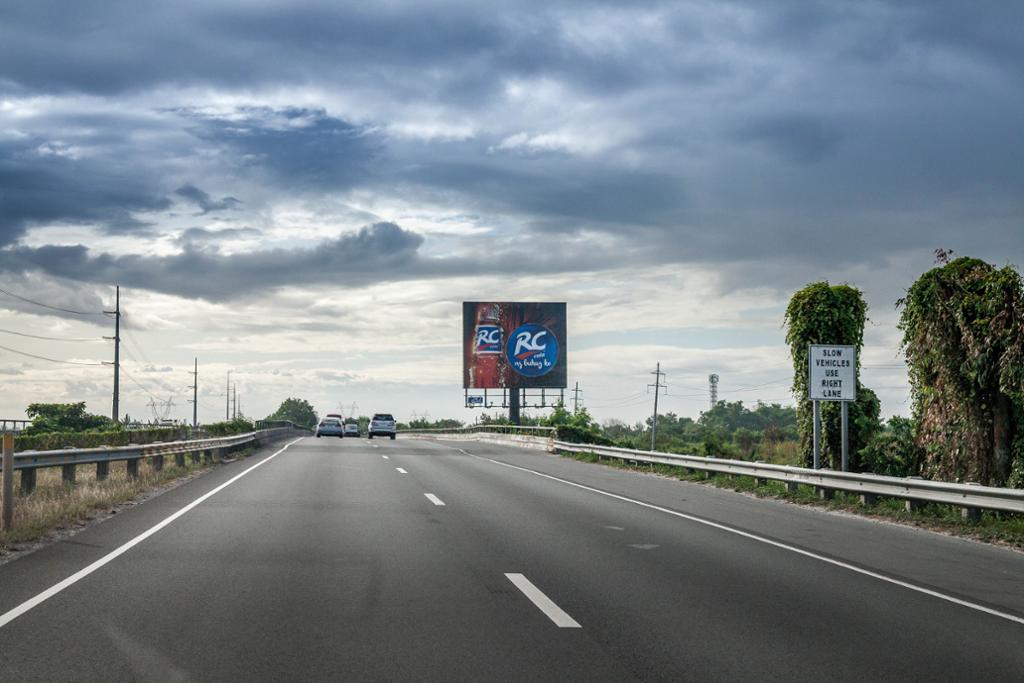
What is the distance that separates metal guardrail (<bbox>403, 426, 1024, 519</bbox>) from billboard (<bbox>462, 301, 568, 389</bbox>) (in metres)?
45.1

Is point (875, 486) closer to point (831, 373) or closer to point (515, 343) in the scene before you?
point (831, 373)

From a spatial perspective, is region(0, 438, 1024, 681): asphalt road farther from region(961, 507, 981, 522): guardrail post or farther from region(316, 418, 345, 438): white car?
region(316, 418, 345, 438): white car

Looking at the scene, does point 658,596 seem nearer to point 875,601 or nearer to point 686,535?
A: point 875,601

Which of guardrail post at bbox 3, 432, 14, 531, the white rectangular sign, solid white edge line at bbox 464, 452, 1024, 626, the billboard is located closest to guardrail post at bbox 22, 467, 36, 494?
guardrail post at bbox 3, 432, 14, 531

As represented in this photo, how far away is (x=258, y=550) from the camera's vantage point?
11570mm

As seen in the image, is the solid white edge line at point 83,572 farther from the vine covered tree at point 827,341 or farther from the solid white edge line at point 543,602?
the vine covered tree at point 827,341

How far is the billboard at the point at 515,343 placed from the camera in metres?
74.8

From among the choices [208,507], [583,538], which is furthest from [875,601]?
[208,507]

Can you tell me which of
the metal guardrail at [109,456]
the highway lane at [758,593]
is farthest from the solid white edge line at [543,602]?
the metal guardrail at [109,456]

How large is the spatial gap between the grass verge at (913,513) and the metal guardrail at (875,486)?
19 cm

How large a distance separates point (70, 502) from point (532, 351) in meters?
59.1

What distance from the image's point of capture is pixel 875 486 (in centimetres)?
1805

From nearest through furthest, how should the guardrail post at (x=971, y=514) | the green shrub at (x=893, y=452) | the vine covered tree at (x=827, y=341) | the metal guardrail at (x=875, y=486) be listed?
the metal guardrail at (x=875, y=486) → the guardrail post at (x=971, y=514) → the green shrub at (x=893, y=452) → the vine covered tree at (x=827, y=341)

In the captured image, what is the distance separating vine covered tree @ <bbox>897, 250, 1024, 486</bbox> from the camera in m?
20.3
